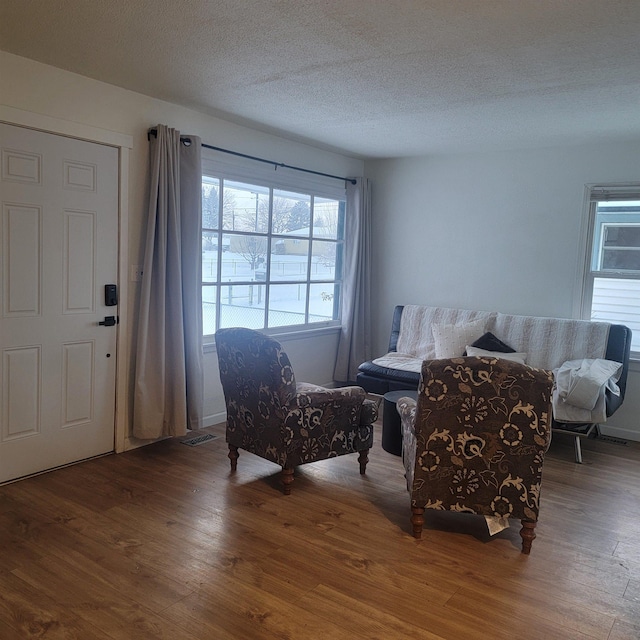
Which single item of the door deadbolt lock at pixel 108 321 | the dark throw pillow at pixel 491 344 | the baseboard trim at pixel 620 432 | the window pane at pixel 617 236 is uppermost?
the window pane at pixel 617 236

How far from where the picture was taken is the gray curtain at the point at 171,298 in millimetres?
3775

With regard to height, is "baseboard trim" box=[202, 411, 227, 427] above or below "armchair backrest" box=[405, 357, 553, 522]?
below

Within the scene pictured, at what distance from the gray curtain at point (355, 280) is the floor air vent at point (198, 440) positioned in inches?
72.0

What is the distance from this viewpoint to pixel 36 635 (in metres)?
2.01

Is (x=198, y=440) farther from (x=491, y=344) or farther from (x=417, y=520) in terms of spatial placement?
(x=491, y=344)

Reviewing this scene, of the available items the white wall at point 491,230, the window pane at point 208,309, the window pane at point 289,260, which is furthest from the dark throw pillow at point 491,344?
the window pane at point 208,309

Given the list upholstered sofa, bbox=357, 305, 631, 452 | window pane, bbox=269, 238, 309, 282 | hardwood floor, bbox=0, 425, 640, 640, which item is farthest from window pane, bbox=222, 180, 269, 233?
hardwood floor, bbox=0, 425, 640, 640

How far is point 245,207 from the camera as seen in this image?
15.3 ft

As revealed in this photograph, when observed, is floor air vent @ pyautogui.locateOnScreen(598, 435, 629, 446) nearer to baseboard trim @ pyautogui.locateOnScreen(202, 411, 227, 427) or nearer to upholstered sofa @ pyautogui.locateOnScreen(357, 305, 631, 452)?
upholstered sofa @ pyautogui.locateOnScreen(357, 305, 631, 452)

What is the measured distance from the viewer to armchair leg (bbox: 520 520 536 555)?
2.69m

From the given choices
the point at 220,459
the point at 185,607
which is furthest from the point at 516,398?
the point at 220,459

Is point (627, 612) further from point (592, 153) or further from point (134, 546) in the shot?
point (592, 153)

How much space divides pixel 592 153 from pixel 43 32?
13.3 feet

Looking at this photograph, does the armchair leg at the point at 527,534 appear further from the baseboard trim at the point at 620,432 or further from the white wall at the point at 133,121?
the white wall at the point at 133,121
